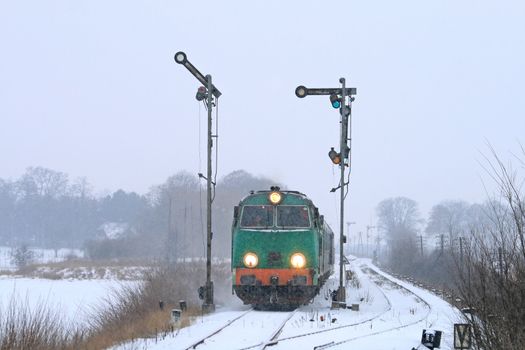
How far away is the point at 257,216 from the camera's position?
14.8 meters

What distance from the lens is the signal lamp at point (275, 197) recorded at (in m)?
14.7

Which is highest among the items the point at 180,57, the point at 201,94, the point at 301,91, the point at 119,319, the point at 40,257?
the point at 180,57

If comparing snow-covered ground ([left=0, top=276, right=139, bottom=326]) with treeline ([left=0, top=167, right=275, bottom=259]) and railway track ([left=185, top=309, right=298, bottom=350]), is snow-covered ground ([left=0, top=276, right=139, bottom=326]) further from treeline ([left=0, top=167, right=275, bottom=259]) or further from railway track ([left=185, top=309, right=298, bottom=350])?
treeline ([left=0, top=167, right=275, bottom=259])

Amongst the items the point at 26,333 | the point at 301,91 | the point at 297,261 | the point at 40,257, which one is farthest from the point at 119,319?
the point at 40,257

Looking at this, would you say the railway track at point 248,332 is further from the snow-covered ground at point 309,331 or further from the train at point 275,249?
the train at point 275,249

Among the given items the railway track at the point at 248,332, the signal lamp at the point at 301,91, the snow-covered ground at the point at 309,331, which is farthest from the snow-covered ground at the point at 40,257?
the snow-covered ground at the point at 309,331

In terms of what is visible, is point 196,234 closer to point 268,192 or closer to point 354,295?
point 354,295

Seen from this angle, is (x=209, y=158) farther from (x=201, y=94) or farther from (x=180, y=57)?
(x=180, y=57)

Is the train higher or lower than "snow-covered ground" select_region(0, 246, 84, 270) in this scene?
higher

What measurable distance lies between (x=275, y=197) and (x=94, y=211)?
10841 centimetres

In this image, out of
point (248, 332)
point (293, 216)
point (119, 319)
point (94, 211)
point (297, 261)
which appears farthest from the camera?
point (94, 211)

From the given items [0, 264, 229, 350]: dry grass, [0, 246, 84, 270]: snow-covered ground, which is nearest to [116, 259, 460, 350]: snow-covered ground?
[0, 264, 229, 350]: dry grass

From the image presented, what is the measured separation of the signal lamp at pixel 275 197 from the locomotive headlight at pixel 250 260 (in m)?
1.44

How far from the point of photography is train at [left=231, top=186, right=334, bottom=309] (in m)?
14.2
